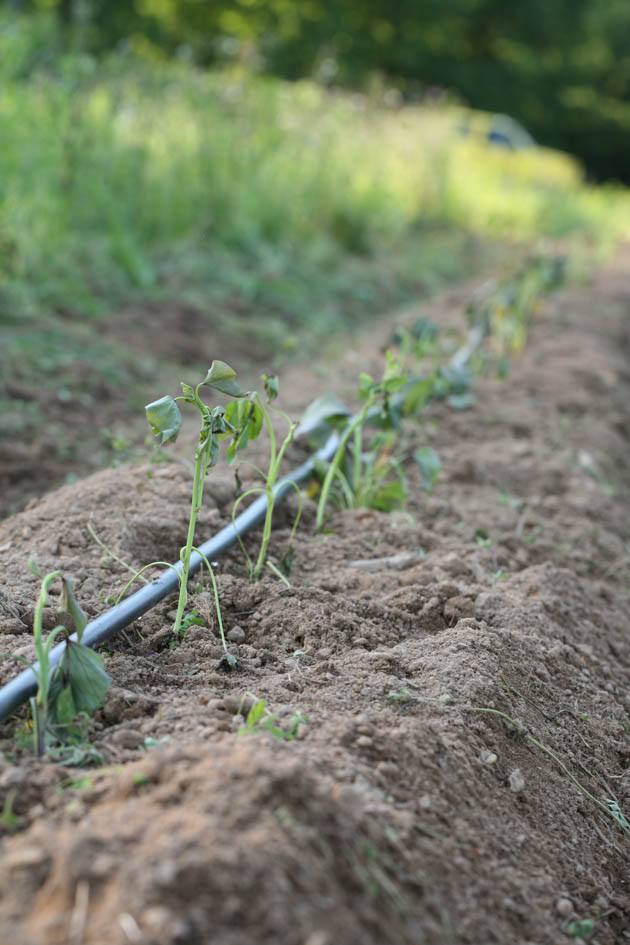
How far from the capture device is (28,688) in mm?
1612

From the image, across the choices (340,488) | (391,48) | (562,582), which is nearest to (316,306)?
(340,488)

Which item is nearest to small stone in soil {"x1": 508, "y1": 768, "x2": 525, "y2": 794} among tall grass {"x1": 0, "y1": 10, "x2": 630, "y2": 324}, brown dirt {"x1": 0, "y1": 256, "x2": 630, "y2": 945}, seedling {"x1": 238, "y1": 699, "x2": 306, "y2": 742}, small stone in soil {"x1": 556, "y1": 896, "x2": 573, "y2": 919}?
brown dirt {"x1": 0, "y1": 256, "x2": 630, "y2": 945}

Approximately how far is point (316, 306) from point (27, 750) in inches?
168

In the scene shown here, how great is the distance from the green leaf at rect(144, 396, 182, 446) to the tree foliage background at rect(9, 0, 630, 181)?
54.7ft

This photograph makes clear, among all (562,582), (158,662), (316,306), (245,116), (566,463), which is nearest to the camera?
(158,662)

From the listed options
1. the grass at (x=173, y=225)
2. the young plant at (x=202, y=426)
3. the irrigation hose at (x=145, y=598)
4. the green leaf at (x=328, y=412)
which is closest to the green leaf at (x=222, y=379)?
the young plant at (x=202, y=426)

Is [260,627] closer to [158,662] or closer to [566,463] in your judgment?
[158,662]

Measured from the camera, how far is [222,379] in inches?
74.0

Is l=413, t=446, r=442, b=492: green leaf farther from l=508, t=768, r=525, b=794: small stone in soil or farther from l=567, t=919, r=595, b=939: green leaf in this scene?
l=567, t=919, r=595, b=939: green leaf

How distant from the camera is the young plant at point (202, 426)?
5.92ft

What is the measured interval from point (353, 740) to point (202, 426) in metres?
0.67

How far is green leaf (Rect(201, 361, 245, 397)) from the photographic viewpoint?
185 centimetres

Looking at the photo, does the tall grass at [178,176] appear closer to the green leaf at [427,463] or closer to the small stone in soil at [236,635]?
the green leaf at [427,463]

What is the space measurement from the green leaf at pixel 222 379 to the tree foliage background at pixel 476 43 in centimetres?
1659
